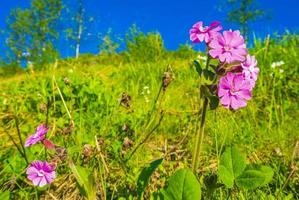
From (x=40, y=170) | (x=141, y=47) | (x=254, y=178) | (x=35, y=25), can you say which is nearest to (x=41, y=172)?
(x=40, y=170)

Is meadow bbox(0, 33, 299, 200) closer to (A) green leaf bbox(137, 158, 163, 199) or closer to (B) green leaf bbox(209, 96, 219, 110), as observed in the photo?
(A) green leaf bbox(137, 158, 163, 199)

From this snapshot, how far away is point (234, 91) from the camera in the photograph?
154cm

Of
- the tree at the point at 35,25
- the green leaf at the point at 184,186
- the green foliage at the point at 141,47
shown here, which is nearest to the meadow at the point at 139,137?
the green leaf at the point at 184,186

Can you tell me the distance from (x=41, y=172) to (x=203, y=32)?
2.52 feet

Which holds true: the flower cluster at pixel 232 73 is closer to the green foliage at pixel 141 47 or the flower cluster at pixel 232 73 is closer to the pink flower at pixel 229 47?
the pink flower at pixel 229 47

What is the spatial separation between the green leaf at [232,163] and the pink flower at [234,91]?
249 mm

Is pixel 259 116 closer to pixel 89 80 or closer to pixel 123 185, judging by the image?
pixel 89 80

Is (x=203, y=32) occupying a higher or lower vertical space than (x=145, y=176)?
higher

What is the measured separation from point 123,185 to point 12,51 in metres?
46.3

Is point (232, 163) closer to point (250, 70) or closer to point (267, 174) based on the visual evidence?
point (267, 174)

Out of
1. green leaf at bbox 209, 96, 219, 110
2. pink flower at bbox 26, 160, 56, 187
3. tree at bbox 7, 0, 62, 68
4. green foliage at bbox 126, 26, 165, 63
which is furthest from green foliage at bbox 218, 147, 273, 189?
tree at bbox 7, 0, 62, 68

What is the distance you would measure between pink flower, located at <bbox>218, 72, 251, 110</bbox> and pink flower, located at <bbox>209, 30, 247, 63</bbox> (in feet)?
→ 0.20

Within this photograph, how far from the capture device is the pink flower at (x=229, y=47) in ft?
5.08

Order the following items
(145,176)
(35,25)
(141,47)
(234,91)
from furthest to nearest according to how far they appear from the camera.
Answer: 1. (35,25)
2. (141,47)
3. (145,176)
4. (234,91)
